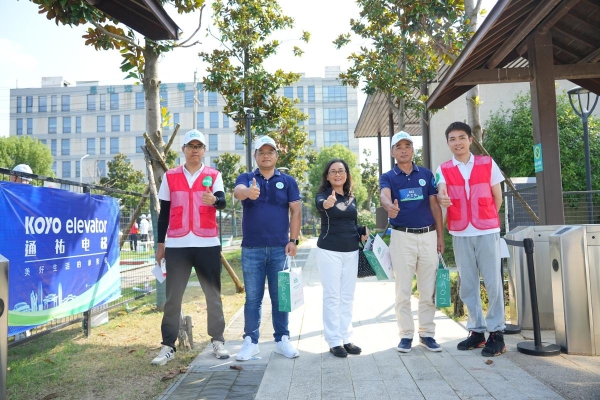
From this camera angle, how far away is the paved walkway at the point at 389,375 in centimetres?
354

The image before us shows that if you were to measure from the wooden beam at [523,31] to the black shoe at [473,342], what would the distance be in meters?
3.26

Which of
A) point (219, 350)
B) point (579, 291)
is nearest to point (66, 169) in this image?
point (219, 350)

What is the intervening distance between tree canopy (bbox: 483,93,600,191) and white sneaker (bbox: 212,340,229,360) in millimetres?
17607

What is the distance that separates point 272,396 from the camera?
3.56 metres

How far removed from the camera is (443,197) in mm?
4484

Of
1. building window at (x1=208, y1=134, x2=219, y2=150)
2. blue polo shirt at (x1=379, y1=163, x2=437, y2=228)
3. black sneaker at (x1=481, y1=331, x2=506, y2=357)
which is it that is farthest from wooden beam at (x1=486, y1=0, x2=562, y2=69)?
building window at (x1=208, y1=134, x2=219, y2=150)

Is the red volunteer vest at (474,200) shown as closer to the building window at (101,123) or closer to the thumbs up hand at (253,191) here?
the thumbs up hand at (253,191)

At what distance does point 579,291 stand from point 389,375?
6.67 ft

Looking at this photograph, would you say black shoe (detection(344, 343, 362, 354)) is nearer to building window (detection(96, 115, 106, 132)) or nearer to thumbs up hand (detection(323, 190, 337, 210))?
thumbs up hand (detection(323, 190, 337, 210))

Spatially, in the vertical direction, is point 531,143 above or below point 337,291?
above

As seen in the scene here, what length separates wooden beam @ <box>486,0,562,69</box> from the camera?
15.7 ft

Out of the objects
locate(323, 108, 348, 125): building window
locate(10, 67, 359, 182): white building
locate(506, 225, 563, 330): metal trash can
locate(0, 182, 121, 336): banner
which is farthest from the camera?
locate(323, 108, 348, 125): building window

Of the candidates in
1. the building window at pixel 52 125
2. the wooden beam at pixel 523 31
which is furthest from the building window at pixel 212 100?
the wooden beam at pixel 523 31

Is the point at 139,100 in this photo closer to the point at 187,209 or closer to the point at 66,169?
the point at 66,169
